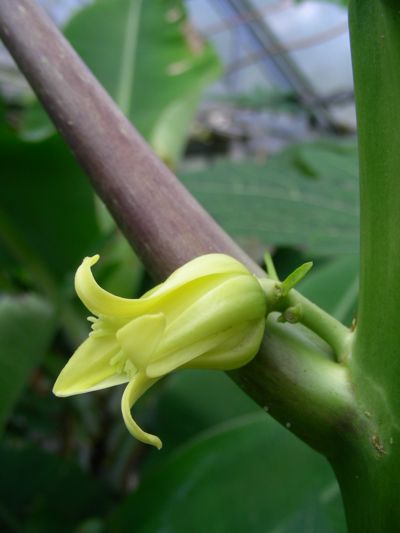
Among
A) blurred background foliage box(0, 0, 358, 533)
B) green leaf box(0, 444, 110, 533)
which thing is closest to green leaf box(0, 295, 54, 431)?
blurred background foliage box(0, 0, 358, 533)

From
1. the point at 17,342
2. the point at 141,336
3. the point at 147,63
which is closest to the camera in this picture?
the point at 141,336

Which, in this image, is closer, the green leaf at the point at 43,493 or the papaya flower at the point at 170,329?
the papaya flower at the point at 170,329

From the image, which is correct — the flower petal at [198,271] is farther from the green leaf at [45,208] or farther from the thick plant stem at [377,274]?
the green leaf at [45,208]

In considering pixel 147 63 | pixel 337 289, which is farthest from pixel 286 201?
pixel 147 63

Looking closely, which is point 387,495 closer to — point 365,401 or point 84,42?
point 365,401

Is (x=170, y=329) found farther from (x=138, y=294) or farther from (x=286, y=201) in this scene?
(x=138, y=294)

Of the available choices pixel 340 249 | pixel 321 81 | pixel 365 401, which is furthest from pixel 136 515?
pixel 321 81

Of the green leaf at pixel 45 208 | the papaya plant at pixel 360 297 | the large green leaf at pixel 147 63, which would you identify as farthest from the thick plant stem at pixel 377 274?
the large green leaf at pixel 147 63
